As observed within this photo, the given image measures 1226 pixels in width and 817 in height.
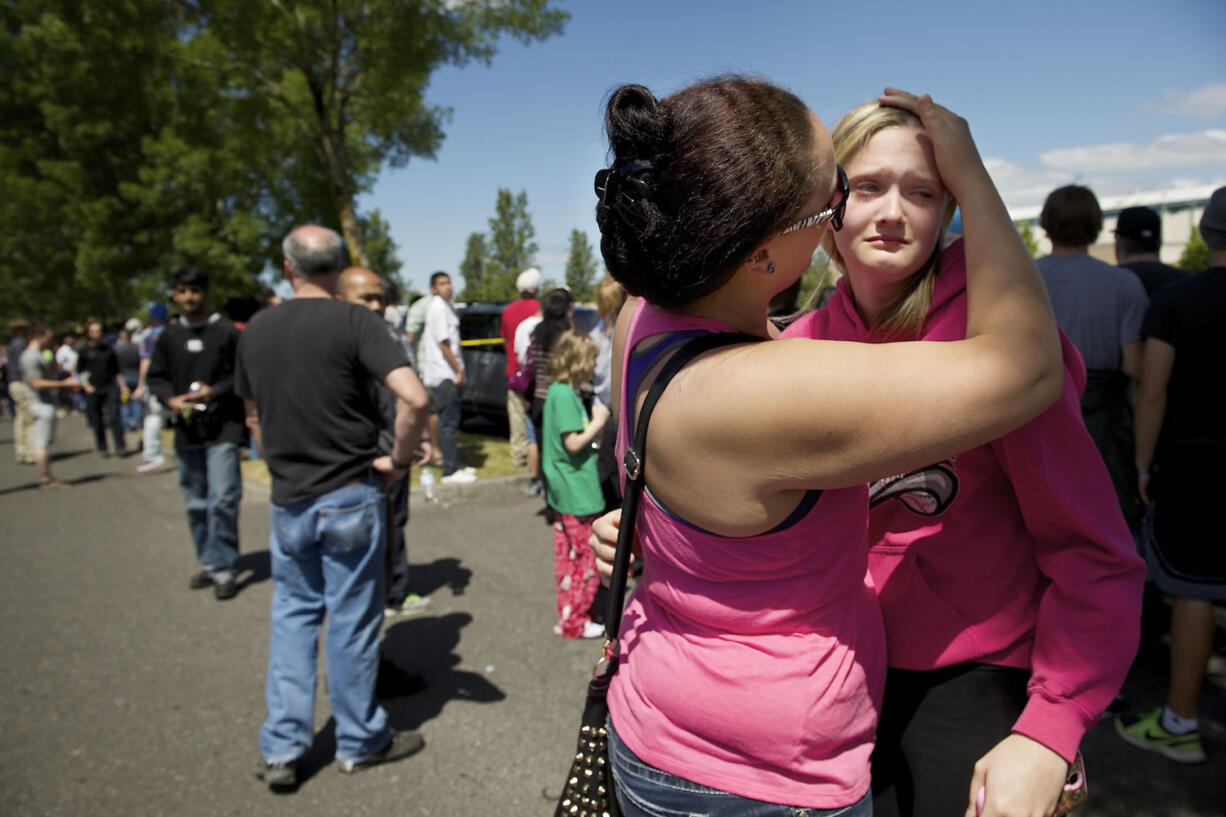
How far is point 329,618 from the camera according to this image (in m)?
3.22

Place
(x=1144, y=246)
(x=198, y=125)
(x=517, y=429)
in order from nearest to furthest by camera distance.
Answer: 1. (x=1144, y=246)
2. (x=517, y=429)
3. (x=198, y=125)

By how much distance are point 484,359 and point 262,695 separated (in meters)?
7.98

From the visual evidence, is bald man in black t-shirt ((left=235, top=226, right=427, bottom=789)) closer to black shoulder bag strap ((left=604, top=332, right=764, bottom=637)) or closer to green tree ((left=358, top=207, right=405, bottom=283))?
black shoulder bag strap ((left=604, top=332, right=764, bottom=637))

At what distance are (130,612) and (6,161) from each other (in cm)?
2320

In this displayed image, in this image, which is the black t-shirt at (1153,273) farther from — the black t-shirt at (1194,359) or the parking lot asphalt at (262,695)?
the parking lot asphalt at (262,695)

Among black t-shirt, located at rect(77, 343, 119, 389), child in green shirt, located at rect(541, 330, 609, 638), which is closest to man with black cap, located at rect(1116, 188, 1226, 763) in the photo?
child in green shirt, located at rect(541, 330, 609, 638)

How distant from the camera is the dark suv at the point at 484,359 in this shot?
1157 centimetres

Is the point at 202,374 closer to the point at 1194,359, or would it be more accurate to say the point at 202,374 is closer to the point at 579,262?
the point at 1194,359

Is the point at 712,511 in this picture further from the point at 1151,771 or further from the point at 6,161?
the point at 6,161

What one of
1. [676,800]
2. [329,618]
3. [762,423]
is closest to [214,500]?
[329,618]

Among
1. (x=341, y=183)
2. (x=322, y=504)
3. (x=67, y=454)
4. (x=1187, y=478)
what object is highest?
(x=341, y=183)

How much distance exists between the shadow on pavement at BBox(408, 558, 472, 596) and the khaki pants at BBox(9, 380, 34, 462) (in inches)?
325

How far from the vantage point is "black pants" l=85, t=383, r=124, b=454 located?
41.7 feet

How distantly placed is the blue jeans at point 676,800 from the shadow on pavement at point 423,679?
2649 millimetres
